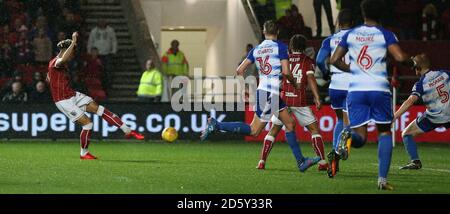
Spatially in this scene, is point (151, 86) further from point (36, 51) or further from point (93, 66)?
point (36, 51)

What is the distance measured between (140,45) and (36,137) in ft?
22.1

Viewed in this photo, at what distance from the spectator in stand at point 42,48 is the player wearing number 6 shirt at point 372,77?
51.0ft

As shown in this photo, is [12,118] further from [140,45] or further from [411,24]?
[411,24]

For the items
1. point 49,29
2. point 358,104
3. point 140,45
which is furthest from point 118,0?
point 358,104

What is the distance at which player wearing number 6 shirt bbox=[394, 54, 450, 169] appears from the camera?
15.6m

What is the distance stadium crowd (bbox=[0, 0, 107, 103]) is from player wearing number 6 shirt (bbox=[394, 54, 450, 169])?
10.8 meters

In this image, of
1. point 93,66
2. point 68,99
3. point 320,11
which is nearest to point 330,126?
point 320,11

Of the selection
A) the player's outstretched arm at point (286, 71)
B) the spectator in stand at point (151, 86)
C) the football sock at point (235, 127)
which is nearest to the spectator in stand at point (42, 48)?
the spectator in stand at point (151, 86)

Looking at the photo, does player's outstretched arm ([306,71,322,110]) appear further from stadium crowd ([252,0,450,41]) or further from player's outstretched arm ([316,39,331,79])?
stadium crowd ([252,0,450,41])

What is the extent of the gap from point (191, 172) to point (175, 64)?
1334cm

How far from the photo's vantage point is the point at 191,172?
1460 centimetres

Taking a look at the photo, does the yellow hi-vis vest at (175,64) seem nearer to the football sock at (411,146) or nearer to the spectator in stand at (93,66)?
the spectator in stand at (93,66)

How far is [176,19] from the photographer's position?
32.6 meters

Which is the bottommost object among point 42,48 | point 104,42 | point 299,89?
point 299,89
